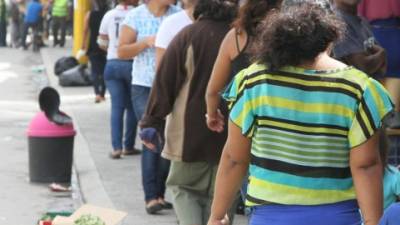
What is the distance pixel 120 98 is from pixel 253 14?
559cm

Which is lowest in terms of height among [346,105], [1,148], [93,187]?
[1,148]

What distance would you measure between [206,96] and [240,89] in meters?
1.66

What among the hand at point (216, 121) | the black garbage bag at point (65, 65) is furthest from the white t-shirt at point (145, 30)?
the black garbage bag at point (65, 65)

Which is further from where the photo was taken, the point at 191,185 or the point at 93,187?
the point at 93,187

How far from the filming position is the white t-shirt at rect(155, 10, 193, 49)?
7070 millimetres

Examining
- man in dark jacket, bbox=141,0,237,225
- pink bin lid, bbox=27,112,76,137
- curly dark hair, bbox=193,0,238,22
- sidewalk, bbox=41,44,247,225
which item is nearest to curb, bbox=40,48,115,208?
sidewalk, bbox=41,44,247,225

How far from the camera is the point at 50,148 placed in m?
10.5

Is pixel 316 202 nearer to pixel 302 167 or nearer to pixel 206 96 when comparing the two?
pixel 302 167

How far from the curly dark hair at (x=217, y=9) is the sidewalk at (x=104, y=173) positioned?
2412 millimetres

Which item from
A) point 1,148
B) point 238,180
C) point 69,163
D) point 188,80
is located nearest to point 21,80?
point 1,148

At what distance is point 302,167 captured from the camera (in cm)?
407

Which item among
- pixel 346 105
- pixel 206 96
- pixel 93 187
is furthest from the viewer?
pixel 93 187

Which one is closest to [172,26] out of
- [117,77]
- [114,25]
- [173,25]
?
[173,25]

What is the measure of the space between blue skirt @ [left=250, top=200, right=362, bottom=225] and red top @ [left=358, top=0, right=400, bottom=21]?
331 centimetres
